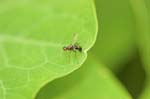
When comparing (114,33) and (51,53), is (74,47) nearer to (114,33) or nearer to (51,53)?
(51,53)

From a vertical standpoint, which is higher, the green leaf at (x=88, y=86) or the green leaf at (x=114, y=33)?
the green leaf at (x=114, y=33)

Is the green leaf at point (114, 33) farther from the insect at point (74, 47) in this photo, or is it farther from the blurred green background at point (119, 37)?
the insect at point (74, 47)

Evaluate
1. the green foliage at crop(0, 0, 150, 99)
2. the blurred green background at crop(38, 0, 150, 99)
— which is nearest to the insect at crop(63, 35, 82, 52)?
the green foliage at crop(0, 0, 150, 99)

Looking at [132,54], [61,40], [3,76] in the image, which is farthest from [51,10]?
[132,54]

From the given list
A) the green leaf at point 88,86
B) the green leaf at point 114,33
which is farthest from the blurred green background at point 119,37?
the green leaf at point 88,86

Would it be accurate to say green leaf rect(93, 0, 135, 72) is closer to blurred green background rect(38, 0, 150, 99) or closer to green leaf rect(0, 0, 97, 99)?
blurred green background rect(38, 0, 150, 99)
